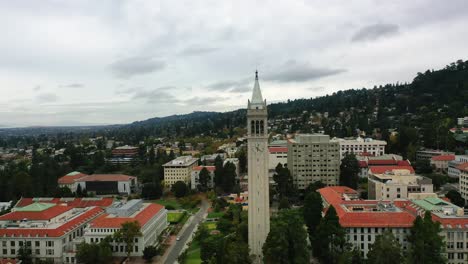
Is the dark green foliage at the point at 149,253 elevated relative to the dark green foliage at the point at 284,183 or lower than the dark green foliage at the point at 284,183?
lower

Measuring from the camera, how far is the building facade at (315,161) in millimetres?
79250

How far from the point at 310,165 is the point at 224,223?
3158 cm

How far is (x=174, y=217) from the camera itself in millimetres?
66688

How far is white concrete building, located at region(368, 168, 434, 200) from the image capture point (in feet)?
199

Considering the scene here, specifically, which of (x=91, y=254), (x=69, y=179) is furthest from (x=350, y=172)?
(x=69, y=179)

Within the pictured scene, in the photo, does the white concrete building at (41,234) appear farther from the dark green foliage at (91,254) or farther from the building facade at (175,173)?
the building facade at (175,173)

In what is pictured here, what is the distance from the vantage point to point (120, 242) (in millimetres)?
46469

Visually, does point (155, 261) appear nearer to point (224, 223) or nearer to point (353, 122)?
point (224, 223)

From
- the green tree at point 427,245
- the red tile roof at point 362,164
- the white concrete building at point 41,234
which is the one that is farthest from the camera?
the red tile roof at point 362,164

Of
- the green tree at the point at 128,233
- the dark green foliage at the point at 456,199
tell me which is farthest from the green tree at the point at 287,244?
the dark green foliage at the point at 456,199

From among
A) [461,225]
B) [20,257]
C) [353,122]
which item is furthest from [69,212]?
[353,122]

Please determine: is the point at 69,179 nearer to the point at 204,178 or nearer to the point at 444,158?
the point at 204,178

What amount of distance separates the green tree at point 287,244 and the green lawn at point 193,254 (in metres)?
10.2

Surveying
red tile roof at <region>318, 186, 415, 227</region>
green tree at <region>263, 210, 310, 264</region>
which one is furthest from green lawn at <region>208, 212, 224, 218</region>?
green tree at <region>263, 210, 310, 264</region>
